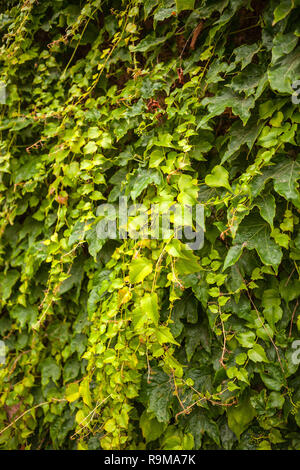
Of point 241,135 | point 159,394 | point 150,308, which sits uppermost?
point 241,135

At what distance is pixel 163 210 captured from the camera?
1053 mm

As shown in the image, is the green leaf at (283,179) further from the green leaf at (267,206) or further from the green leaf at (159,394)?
the green leaf at (159,394)

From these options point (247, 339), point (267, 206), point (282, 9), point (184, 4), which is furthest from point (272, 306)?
point (184, 4)

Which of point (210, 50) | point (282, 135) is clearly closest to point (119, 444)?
point (282, 135)

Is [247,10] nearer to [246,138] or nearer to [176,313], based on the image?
[246,138]

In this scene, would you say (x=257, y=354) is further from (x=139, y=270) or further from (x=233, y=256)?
(x=139, y=270)

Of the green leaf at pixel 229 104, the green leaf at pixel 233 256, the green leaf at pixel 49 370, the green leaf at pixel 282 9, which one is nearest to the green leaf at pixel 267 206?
the green leaf at pixel 233 256

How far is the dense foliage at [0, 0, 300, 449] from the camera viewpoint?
105 centimetres

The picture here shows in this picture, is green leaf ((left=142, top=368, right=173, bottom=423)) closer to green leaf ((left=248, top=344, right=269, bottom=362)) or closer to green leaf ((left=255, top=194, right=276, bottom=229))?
green leaf ((left=248, top=344, right=269, bottom=362))

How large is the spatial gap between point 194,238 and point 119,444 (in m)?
0.77

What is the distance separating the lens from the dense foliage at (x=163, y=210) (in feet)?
3.45

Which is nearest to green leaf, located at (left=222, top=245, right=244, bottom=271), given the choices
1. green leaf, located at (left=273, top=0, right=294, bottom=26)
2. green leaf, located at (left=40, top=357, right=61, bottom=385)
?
green leaf, located at (left=273, top=0, right=294, bottom=26)

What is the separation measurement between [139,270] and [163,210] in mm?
200
